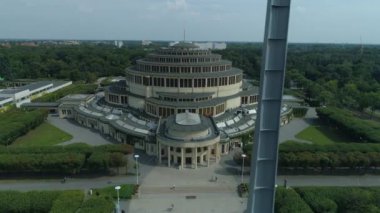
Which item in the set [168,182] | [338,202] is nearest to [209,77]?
[168,182]

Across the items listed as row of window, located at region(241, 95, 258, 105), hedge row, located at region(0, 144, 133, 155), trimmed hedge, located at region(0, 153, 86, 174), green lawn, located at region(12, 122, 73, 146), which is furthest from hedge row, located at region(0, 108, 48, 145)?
row of window, located at region(241, 95, 258, 105)

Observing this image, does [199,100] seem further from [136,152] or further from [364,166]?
[364,166]

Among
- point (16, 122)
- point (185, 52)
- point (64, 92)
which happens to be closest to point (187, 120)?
→ point (185, 52)

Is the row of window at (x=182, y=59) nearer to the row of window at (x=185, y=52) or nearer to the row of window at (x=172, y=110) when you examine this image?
the row of window at (x=185, y=52)

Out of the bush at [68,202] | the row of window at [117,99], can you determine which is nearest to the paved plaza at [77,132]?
the row of window at [117,99]

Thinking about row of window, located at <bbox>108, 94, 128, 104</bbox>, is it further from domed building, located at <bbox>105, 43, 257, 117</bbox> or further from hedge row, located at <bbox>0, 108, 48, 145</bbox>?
hedge row, located at <bbox>0, 108, 48, 145</bbox>

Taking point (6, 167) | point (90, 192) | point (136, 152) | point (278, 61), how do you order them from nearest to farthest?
point (278, 61) < point (90, 192) < point (6, 167) < point (136, 152)

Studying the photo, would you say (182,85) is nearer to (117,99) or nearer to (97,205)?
(117,99)
